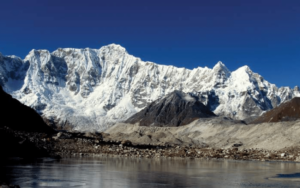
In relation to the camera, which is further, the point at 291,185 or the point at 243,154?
the point at 243,154

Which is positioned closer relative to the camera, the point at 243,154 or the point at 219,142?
the point at 243,154

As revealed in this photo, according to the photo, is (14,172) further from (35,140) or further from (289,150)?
(289,150)

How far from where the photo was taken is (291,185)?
34625 mm

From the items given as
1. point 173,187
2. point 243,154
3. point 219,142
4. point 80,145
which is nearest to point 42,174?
point 173,187

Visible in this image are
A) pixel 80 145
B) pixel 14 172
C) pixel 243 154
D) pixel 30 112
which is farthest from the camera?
pixel 30 112

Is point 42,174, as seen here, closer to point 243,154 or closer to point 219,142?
point 243,154

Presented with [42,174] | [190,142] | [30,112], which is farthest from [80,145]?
[190,142]

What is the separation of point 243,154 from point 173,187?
61023 millimetres

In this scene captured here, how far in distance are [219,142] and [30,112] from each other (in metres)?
77.5

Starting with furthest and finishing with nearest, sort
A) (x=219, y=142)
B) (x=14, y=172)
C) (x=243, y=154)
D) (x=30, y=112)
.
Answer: (x=219, y=142)
(x=30, y=112)
(x=243, y=154)
(x=14, y=172)

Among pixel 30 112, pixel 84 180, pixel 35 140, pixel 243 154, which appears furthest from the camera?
pixel 30 112

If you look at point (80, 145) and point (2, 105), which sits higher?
point (2, 105)

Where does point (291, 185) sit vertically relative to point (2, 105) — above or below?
below

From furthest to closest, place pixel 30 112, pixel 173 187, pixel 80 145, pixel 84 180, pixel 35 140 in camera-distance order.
Result: pixel 30 112
pixel 80 145
pixel 35 140
pixel 84 180
pixel 173 187
